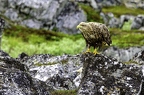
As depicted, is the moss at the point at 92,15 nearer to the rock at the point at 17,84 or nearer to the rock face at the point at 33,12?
the rock face at the point at 33,12

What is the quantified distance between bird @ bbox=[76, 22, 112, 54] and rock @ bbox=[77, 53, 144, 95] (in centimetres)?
169

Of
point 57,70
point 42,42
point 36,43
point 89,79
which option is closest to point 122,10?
point 42,42

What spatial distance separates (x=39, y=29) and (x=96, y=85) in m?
74.9

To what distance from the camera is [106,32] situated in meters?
20.4

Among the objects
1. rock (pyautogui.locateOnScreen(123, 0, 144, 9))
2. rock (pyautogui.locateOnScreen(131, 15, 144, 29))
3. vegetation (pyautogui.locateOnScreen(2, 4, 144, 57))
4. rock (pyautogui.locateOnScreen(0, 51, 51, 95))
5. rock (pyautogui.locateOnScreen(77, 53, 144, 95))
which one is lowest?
rock (pyautogui.locateOnScreen(123, 0, 144, 9))

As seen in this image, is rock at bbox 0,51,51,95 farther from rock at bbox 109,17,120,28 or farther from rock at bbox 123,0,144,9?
rock at bbox 123,0,144,9

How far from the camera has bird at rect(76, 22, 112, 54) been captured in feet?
66.0

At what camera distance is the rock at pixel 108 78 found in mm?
17078

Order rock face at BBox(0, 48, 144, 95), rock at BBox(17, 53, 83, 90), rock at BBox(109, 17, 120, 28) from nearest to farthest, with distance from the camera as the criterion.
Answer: rock face at BBox(0, 48, 144, 95), rock at BBox(17, 53, 83, 90), rock at BBox(109, 17, 120, 28)

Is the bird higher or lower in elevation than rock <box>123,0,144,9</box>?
higher

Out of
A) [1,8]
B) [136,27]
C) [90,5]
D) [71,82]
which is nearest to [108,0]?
[90,5]

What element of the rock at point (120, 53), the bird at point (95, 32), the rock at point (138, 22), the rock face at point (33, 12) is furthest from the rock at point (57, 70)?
the rock at point (138, 22)

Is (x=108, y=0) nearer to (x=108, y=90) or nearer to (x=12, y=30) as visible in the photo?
(x=12, y=30)

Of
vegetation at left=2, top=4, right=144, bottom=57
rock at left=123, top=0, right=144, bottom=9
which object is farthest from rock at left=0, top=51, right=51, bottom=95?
rock at left=123, top=0, right=144, bottom=9
